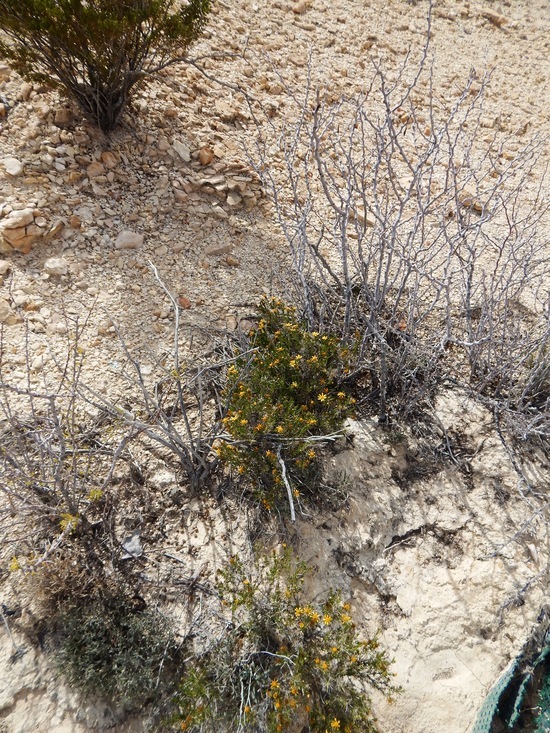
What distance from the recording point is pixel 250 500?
2.23m

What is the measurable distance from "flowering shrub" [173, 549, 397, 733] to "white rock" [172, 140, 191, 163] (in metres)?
2.54

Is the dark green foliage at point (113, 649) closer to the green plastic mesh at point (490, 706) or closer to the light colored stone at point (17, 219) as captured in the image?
the green plastic mesh at point (490, 706)

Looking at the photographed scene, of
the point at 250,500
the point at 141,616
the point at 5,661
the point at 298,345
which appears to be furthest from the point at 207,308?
the point at 5,661

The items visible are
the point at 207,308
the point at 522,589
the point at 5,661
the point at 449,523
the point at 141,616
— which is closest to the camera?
the point at 5,661

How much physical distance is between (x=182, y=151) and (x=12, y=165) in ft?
3.39

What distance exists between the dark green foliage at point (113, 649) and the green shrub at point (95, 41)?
2.77m

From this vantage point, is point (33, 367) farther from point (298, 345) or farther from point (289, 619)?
point (289, 619)

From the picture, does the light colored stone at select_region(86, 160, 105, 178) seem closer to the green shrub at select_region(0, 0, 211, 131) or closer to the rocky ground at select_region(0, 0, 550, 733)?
the rocky ground at select_region(0, 0, 550, 733)

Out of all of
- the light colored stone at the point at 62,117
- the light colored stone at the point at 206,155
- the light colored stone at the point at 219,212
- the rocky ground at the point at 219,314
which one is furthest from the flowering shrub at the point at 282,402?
the light colored stone at the point at 62,117

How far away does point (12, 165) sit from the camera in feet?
9.05

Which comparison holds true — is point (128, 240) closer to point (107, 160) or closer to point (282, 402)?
point (107, 160)

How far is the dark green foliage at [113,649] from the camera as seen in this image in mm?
1809

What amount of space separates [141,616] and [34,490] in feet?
2.26

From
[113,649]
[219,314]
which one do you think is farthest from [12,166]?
[113,649]
